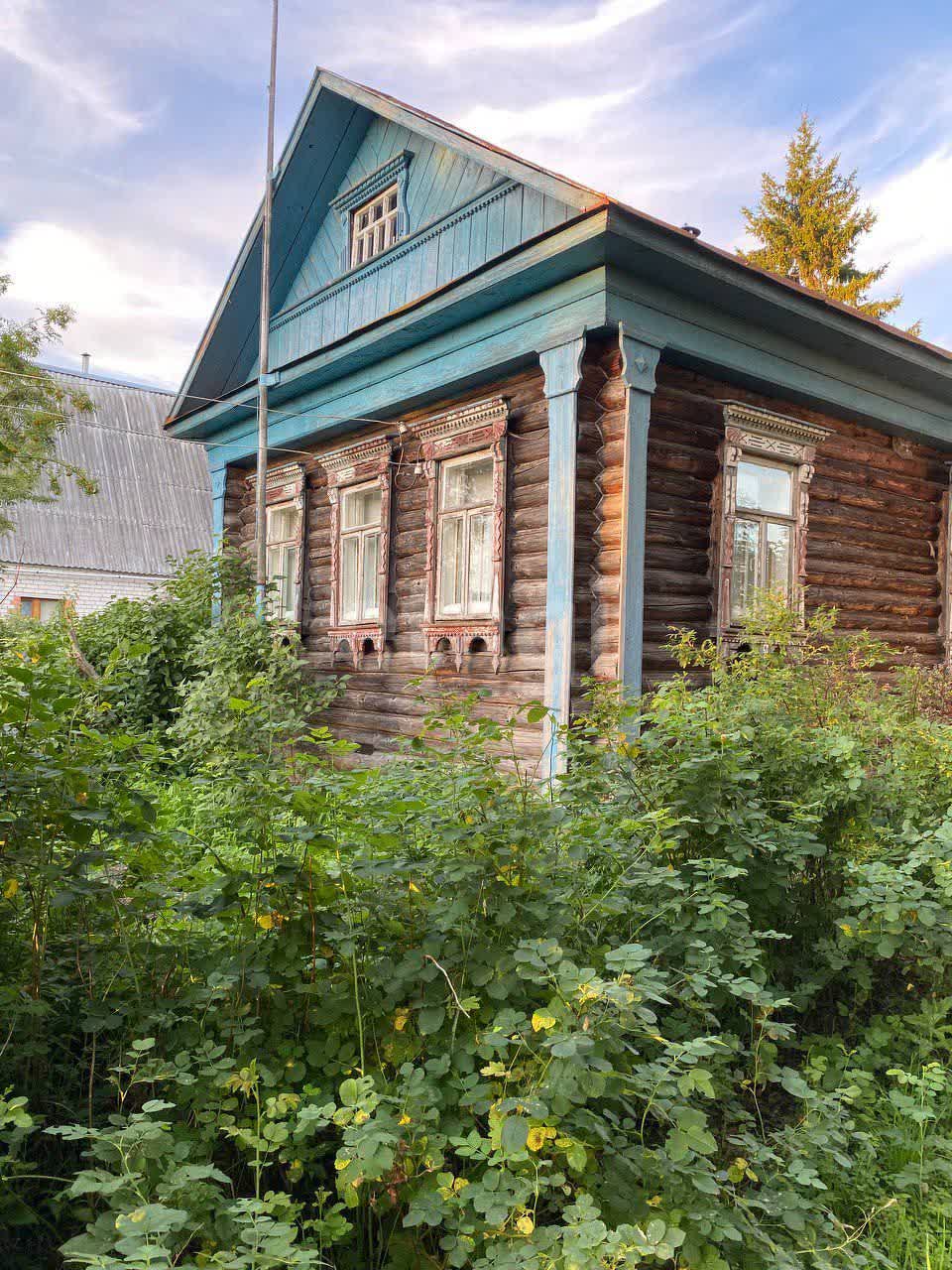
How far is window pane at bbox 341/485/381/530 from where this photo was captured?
8406 millimetres

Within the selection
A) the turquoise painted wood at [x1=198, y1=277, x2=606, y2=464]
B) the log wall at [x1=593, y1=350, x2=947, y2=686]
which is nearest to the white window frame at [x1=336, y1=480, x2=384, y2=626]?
the turquoise painted wood at [x1=198, y1=277, x2=606, y2=464]

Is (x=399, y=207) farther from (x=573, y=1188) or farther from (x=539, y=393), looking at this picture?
(x=573, y=1188)

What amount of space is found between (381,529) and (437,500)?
889mm

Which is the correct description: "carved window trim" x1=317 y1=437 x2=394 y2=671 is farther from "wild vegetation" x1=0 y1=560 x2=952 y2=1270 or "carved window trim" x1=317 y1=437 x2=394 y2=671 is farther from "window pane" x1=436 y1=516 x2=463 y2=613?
"wild vegetation" x1=0 y1=560 x2=952 y2=1270

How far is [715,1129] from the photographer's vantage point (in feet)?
8.57

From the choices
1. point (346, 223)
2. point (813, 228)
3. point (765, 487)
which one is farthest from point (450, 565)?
point (813, 228)

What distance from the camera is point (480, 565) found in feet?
22.8

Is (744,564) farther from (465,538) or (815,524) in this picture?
(465,538)

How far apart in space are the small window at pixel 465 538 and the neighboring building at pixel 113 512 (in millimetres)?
17017

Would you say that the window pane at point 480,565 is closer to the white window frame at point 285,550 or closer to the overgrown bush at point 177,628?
the white window frame at point 285,550

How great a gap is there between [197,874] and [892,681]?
290 inches

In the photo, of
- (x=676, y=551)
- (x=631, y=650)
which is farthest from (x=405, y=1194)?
(x=676, y=551)

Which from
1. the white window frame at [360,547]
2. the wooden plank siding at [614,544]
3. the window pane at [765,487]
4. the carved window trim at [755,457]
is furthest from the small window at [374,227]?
the window pane at [765,487]

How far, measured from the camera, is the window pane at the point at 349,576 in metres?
8.59
